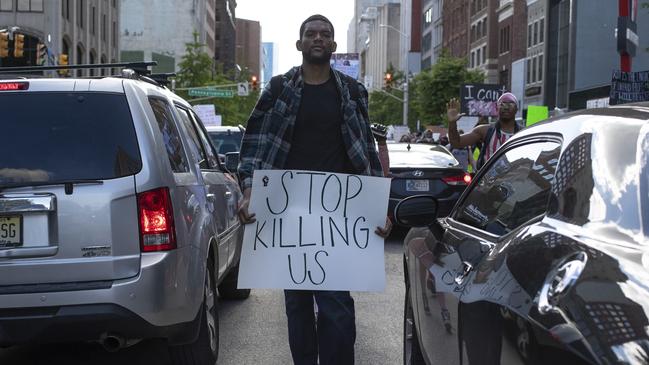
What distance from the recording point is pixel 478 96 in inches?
1401

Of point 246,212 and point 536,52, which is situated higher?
point 536,52

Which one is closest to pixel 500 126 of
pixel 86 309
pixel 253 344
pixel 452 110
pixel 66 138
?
pixel 452 110

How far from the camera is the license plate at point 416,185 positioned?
1302 centimetres

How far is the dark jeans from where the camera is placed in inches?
177

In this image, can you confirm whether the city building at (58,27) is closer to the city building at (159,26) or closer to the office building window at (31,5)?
the office building window at (31,5)

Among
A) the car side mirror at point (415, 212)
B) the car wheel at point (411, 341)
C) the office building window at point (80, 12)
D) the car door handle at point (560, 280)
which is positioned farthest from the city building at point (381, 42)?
the car door handle at point (560, 280)

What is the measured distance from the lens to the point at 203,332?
5.27 m

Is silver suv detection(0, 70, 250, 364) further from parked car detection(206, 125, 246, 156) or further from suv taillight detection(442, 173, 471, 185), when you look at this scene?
parked car detection(206, 125, 246, 156)

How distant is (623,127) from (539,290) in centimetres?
62

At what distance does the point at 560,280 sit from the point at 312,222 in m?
2.44

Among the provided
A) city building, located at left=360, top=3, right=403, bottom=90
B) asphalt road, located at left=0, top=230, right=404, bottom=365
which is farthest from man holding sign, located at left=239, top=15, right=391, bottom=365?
city building, located at left=360, top=3, right=403, bottom=90

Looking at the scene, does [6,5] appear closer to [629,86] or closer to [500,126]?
[629,86]

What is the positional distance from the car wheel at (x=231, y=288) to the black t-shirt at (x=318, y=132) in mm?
3719

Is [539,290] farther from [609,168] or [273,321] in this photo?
[273,321]
